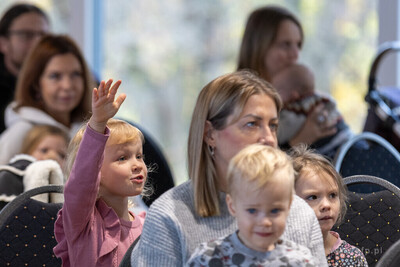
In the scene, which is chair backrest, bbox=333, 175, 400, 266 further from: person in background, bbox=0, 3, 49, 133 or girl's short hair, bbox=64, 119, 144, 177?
person in background, bbox=0, 3, 49, 133

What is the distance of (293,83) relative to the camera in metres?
3.77

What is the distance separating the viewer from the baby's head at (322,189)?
2332 mm

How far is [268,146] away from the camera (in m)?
1.86

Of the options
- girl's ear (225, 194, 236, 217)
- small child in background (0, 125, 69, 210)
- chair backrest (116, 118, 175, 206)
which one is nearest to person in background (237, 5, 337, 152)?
chair backrest (116, 118, 175, 206)

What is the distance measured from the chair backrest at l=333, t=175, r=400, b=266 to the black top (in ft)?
8.37

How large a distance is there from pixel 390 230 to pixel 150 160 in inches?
50.6

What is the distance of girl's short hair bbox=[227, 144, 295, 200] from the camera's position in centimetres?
175

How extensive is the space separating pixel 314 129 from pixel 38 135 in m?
1.28

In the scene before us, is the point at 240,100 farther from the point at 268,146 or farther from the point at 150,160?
the point at 150,160

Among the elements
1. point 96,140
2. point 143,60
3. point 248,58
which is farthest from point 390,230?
point 143,60

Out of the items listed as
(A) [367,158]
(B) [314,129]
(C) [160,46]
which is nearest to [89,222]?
(A) [367,158]

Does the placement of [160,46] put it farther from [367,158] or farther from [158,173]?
[367,158]

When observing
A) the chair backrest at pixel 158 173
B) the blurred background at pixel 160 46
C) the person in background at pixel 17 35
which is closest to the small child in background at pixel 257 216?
the chair backrest at pixel 158 173

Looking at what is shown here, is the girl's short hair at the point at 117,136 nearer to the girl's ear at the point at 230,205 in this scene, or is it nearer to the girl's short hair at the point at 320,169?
the girl's short hair at the point at 320,169
